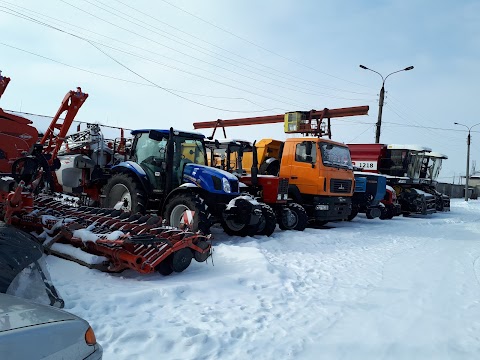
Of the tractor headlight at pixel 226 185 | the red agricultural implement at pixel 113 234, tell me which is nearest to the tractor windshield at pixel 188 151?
the tractor headlight at pixel 226 185

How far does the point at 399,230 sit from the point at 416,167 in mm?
7713

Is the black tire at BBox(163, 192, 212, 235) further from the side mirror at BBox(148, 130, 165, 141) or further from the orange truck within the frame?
the orange truck

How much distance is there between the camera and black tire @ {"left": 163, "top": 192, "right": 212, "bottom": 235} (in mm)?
7066

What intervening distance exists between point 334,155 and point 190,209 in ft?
18.2

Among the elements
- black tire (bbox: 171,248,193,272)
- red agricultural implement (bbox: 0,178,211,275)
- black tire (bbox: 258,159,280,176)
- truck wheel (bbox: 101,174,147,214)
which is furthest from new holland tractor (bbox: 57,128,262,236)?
black tire (bbox: 258,159,280,176)

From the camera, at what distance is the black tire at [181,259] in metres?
5.11

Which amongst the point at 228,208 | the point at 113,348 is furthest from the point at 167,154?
the point at 113,348

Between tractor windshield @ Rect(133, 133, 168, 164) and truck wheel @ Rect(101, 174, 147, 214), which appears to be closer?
truck wheel @ Rect(101, 174, 147, 214)

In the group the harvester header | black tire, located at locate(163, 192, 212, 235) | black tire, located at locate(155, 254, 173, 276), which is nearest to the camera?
black tire, located at locate(155, 254, 173, 276)

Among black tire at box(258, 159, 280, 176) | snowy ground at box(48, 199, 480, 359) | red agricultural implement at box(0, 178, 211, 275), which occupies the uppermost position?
black tire at box(258, 159, 280, 176)

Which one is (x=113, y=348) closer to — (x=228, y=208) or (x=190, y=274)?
(x=190, y=274)

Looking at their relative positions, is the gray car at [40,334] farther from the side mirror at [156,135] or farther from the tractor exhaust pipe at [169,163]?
the side mirror at [156,135]

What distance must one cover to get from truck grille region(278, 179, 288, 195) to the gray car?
323 inches

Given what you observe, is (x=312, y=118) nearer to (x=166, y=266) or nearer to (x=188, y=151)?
(x=188, y=151)
